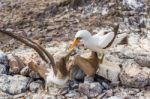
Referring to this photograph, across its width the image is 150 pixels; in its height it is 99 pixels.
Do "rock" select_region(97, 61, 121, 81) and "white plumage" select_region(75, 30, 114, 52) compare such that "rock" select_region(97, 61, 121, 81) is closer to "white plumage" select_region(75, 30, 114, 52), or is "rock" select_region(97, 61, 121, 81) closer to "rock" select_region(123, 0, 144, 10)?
"white plumage" select_region(75, 30, 114, 52)

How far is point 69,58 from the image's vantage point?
4328mm

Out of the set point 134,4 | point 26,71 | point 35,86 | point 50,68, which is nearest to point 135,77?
point 50,68

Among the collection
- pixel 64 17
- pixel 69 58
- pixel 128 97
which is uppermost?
pixel 64 17

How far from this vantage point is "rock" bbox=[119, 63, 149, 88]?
13.0ft

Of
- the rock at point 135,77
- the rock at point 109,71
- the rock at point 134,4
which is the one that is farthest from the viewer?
the rock at point 134,4

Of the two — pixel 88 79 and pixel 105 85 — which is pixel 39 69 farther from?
pixel 105 85

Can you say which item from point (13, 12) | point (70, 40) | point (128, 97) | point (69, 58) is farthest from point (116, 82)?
point (13, 12)

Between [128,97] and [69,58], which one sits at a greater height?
[69,58]

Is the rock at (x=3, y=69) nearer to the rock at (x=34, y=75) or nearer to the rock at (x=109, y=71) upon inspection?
the rock at (x=34, y=75)

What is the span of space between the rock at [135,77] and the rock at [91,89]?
0.21 meters

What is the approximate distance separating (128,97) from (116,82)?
0.59ft

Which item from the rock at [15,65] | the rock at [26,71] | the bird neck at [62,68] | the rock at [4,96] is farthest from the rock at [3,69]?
the bird neck at [62,68]

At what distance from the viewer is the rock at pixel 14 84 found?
4.12 meters

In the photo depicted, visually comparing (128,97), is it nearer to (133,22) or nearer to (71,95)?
(71,95)
